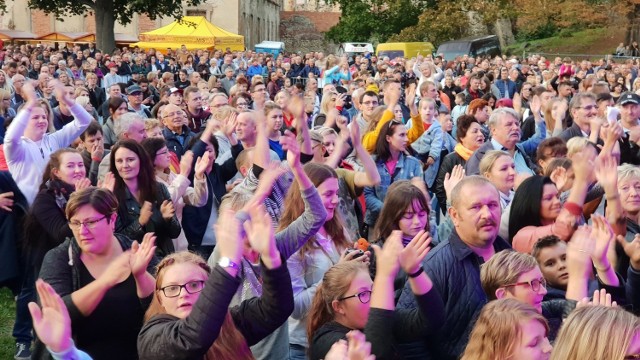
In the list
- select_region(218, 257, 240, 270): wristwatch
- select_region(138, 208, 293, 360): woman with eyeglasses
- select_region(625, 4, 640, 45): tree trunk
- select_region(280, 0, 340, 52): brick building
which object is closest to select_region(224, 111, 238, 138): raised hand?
select_region(138, 208, 293, 360): woman with eyeglasses

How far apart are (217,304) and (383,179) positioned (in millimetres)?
4177

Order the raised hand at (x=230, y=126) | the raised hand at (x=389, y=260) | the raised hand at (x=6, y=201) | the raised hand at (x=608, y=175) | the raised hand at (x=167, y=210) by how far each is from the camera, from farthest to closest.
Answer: the raised hand at (x=230, y=126) → the raised hand at (x=6, y=201) → the raised hand at (x=167, y=210) → the raised hand at (x=608, y=175) → the raised hand at (x=389, y=260)

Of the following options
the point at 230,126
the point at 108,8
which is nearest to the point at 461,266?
the point at 230,126

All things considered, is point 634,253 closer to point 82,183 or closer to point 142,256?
point 142,256

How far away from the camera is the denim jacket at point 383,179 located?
669cm

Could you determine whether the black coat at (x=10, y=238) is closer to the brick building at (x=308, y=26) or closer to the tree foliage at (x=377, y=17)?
the tree foliage at (x=377, y=17)

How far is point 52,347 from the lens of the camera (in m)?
3.08

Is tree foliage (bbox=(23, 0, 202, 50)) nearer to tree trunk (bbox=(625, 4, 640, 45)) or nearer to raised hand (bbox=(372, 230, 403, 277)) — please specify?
tree trunk (bbox=(625, 4, 640, 45))

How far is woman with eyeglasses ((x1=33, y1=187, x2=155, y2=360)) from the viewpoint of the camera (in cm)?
389

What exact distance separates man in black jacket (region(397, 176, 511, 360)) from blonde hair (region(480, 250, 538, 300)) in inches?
6.6

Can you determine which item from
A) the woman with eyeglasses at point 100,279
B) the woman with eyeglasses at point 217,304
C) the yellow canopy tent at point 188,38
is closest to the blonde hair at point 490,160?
the woman with eyeglasses at point 100,279

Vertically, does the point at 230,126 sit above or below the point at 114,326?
above

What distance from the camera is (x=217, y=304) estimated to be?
3.20 metres

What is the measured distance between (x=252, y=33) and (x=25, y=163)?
54683 mm
